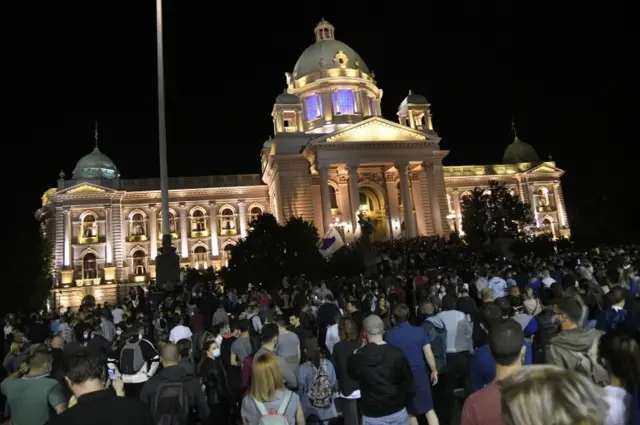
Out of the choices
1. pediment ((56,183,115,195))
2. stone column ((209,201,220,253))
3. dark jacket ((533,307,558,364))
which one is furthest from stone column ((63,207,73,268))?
dark jacket ((533,307,558,364))

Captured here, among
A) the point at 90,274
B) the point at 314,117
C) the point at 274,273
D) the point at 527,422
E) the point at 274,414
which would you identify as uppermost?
the point at 314,117

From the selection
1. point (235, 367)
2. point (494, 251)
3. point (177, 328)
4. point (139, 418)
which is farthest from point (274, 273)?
point (139, 418)

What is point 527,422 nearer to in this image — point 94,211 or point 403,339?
point 403,339

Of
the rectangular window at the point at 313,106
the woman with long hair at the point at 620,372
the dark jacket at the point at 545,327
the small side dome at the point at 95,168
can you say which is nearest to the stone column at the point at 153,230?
the small side dome at the point at 95,168

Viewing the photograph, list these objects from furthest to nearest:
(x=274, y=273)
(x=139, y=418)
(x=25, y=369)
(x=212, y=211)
A: (x=212, y=211), (x=274, y=273), (x=25, y=369), (x=139, y=418)

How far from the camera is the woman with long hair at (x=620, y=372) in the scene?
11.9 ft

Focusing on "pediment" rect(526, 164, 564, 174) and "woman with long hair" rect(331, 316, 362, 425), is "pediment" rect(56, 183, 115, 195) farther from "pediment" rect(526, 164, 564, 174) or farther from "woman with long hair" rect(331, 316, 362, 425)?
"woman with long hair" rect(331, 316, 362, 425)

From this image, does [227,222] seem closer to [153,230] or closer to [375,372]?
[153,230]

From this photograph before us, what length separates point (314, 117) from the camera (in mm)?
59688

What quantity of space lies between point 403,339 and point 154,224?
5410 cm

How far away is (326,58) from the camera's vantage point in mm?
61875

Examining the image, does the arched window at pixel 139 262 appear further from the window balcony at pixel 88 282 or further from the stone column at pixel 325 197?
the stone column at pixel 325 197

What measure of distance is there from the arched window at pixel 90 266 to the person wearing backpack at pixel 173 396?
53147mm

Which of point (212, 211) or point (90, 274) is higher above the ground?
point (212, 211)
